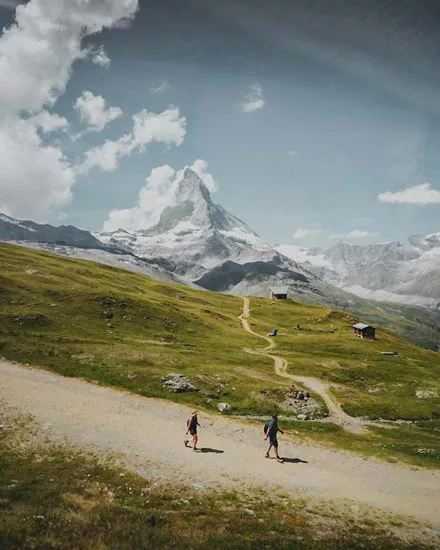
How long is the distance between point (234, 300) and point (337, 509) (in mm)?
172617

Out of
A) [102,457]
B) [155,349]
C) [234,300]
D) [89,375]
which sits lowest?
[102,457]

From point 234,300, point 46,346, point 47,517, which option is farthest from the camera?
point 234,300

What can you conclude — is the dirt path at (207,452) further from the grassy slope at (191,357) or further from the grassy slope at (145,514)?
the grassy slope at (191,357)

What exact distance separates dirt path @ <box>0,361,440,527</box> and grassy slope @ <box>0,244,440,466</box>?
4869 millimetres

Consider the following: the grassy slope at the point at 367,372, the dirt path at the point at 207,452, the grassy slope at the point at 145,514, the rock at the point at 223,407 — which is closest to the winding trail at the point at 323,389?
the grassy slope at the point at 367,372

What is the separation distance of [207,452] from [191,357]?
106ft

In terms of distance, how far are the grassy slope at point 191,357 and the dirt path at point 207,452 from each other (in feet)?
16.0

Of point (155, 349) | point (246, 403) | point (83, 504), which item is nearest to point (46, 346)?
point (155, 349)

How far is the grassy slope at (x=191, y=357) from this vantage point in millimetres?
45969

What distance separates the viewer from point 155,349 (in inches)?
2518

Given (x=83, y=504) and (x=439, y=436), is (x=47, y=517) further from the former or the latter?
(x=439, y=436)

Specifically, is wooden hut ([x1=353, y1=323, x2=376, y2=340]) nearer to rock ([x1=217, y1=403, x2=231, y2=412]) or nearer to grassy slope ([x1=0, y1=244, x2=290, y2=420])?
grassy slope ([x1=0, y1=244, x2=290, y2=420])

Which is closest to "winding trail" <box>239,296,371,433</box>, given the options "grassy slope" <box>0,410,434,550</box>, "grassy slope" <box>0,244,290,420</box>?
"grassy slope" <box>0,244,290,420</box>

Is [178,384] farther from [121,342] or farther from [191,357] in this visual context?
[121,342]
